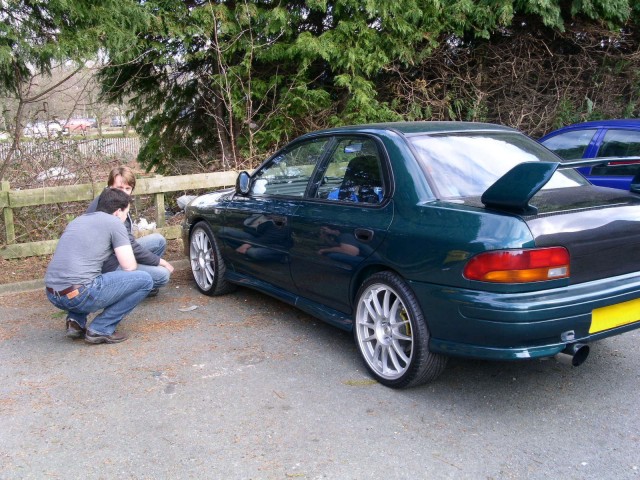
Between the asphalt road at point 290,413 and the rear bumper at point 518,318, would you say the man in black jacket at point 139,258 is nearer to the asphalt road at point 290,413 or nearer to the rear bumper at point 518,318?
the asphalt road at point 290,413

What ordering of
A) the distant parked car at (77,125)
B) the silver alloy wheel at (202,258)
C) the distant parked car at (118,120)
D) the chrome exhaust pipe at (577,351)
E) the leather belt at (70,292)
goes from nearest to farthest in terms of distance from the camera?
1. the chrome exhaust pipe at (577,351)
2. the leather belt at (70,292)
3. the silver alloy wheel at (202,258)
4. the distant parked car at (77,125)
5. the distant parked car at (118,120)

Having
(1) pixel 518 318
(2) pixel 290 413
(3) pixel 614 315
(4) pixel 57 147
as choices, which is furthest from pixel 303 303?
(4) pixel 57 147

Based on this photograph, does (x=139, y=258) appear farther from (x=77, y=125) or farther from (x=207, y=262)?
(x=77, y=125)

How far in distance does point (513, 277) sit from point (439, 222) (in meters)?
0.52

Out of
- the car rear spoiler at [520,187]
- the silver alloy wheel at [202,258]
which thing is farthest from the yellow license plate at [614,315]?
the silver alloy wheel at [202,258]

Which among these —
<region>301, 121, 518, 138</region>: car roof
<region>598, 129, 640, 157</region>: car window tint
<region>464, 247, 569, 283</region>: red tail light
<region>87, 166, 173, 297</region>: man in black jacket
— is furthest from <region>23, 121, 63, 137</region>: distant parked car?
<region>464, 247, 569, 283</region>: red tail light

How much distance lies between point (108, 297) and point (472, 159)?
9.12 ft

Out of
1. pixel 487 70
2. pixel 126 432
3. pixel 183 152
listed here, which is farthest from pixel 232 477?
pixel 487 70

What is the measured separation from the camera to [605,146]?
7051mm

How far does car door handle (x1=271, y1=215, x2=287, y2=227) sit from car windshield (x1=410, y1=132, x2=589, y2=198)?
1211 millimetres

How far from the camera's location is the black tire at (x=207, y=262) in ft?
19.6

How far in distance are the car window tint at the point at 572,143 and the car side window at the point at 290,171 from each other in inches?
145

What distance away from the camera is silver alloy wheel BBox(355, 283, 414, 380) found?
3.88m

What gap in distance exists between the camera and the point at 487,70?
11.4 metres
